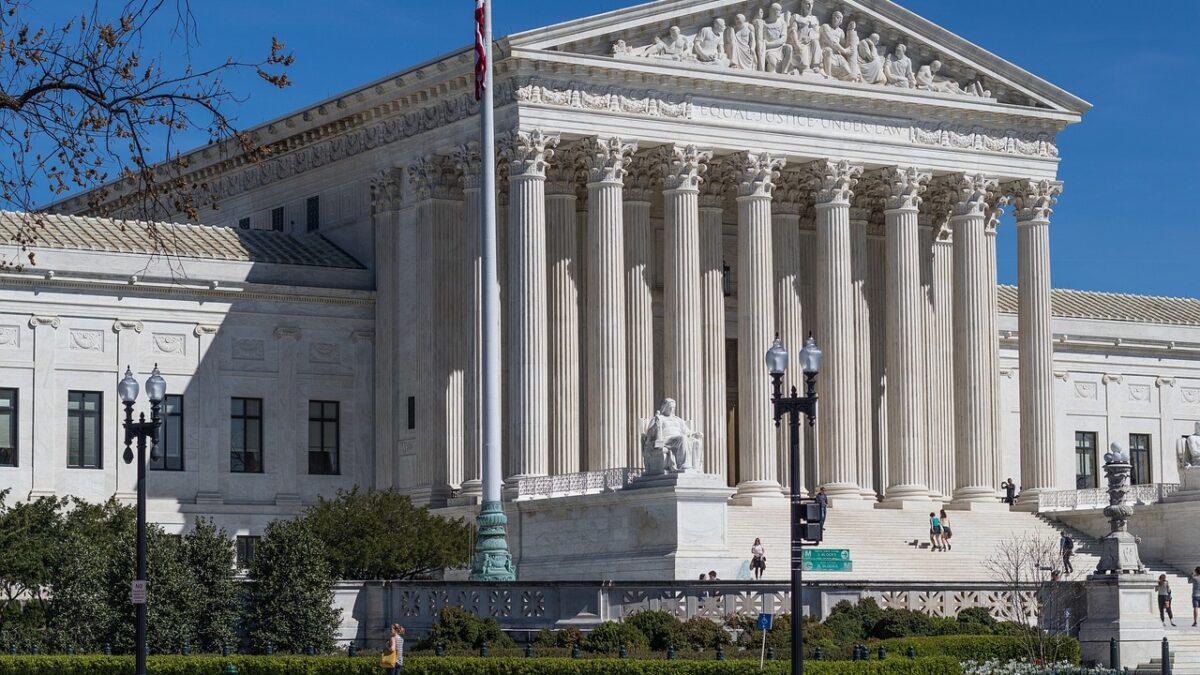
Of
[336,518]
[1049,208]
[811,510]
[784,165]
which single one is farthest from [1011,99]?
[811,510]

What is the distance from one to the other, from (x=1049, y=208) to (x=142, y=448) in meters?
45.6

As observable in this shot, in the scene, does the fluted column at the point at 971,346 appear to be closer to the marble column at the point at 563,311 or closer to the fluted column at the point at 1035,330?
the fluted column at the point at 1035,330

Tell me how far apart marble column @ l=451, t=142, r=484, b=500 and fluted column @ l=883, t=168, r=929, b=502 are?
1431 centimetres

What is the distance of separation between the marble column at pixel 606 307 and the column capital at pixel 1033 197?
51.8 ft

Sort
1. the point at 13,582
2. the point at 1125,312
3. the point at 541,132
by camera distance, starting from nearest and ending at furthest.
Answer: the point at 13,582 → the point at 541,132 → the point at 1125,312

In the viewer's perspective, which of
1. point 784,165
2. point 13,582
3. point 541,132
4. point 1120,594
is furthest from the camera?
point 784,165

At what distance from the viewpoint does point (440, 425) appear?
2862 inches

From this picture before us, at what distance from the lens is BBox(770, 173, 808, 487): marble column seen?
77.6 m

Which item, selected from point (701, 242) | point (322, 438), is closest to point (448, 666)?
point (322, 438)

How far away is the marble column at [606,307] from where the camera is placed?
230ft

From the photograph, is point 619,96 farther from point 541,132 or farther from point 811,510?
point 811,510

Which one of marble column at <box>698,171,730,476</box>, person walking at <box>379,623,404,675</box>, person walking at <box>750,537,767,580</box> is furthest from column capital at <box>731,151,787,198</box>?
person walking at <box>379,623,404,675</box>

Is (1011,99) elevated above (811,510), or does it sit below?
above

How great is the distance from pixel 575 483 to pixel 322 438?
1314 cm
